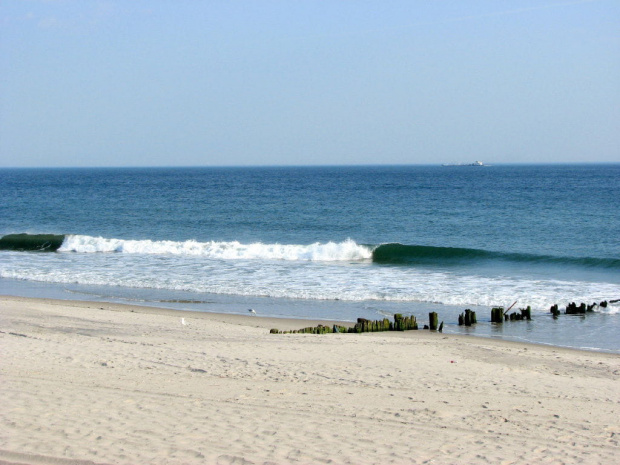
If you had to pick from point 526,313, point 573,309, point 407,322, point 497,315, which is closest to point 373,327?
point 407,322

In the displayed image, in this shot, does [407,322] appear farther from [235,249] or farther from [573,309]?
[235,249]

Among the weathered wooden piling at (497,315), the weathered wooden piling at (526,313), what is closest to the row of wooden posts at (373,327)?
the weathered wooden piling at (497,315)

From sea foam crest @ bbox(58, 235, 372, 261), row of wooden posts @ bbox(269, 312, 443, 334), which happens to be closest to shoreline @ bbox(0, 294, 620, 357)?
row of wooden posts @ bbox(269, 312, 443, 334)

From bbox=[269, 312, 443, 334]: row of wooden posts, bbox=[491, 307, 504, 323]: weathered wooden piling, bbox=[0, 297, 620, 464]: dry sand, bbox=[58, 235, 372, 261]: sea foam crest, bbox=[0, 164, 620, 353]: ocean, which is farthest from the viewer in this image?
bbox=[58, 235, 372, 261]: sea foam crest

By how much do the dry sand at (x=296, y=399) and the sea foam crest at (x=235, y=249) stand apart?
15.2m

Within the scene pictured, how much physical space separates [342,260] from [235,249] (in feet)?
18.0

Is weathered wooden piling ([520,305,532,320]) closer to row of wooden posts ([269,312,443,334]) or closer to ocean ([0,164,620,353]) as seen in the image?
ocean ([0,164,620,353])

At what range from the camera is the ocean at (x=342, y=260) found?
60.3ft

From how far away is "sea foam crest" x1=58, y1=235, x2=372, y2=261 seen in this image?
29188mm

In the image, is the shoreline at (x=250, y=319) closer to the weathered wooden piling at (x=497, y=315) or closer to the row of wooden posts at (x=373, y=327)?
the row of wooden posts at (x=373, y=327)

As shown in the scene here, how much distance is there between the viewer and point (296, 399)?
8586 millimetres

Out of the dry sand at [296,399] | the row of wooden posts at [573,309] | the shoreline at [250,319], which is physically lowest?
the shoreline at [250,319]

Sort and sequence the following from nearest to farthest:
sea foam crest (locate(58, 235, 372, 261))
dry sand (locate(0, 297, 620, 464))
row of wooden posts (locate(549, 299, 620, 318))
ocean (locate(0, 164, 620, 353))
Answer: dry sand (locate(0, 297, 620, 464)), row of wooden posts (locate(549, 299, 620, 318)), ocean (locate(0, 164, 620, 353)), sea foam crest (locate(58, 235, 372, 261))

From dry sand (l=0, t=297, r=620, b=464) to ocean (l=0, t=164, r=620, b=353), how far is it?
404cm
